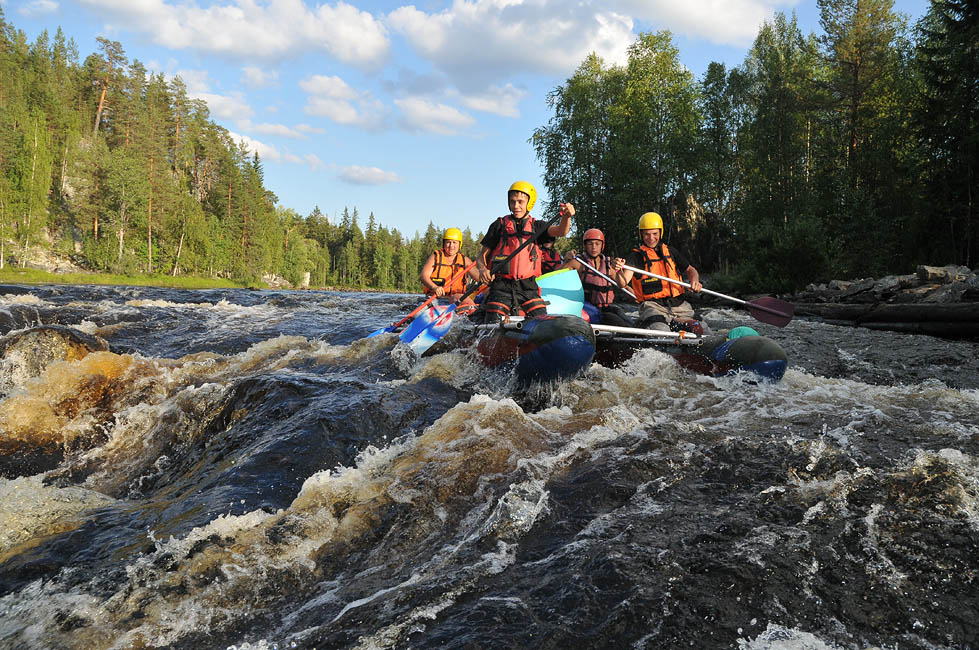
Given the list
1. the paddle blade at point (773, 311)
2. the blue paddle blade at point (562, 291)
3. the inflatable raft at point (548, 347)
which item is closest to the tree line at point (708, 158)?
the paddle blade at point (773, 311)

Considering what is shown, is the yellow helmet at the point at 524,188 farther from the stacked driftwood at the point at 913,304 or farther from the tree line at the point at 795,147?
the tree line at the point at 795,147

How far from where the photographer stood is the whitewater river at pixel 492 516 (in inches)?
82.0

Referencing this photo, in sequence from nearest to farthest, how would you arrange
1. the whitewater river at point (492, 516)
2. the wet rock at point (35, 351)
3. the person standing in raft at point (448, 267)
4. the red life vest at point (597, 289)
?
1. the whitewater river at point (492, 516)
2. the wet rock at point (35, 351)
3. the red life vest at point (597, 289)
4. the person standing in raft at point (448, 267)

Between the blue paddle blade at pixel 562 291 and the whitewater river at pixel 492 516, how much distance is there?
1.85 metres

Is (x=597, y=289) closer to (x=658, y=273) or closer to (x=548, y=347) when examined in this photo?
(x=658, y=273)

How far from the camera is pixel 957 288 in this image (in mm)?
10625

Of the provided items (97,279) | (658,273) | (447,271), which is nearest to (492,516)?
(658,273)

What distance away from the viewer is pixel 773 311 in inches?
295

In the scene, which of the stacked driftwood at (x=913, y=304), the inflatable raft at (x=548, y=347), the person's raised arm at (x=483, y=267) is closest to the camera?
the inflatable raft at (x=548, y=347)

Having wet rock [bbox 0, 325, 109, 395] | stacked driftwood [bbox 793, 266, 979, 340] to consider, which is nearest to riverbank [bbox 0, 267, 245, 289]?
wet rock [bbox 0, 325, 109, 395]

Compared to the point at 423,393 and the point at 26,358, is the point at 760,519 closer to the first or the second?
the point at 423,393

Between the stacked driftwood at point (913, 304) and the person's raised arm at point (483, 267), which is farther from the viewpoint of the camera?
the stacked driftwood at point (913, 304)

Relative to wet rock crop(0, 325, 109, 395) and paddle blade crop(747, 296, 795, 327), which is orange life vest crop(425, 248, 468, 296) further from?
wet rock crop(0, 325, 109, 395)

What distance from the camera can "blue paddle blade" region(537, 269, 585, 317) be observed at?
7316 mm
